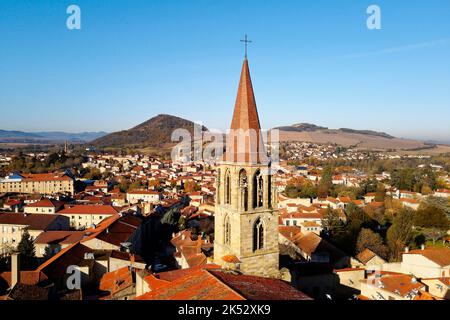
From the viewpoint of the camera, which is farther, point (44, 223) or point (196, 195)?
point (196, 195)

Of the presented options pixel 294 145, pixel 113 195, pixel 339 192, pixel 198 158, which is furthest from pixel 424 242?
pixel 294 145

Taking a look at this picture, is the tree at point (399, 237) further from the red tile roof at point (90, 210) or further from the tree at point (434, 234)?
the red tile roof at point (90, 210)

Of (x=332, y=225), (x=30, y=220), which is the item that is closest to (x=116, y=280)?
(x=30, y=220)

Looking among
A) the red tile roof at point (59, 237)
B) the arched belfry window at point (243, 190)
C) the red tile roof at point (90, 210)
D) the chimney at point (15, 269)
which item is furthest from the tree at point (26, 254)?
the arched belfry window at point (243, 190)

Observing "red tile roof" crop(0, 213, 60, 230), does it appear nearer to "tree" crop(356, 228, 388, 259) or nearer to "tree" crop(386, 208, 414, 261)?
"tree" crop(356, 228, 388, 259)

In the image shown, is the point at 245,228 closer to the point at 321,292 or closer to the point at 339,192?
the point at 321,292

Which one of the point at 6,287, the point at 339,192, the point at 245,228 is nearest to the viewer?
the point at 245,228

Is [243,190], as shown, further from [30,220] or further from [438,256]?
[30,220]

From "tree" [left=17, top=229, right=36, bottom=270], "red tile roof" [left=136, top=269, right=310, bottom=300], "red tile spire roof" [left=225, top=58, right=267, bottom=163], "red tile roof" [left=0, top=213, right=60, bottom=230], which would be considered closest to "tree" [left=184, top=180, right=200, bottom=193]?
"red tile roof" [left=0, top=213, right=60, bottom=230]
